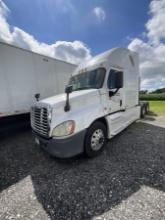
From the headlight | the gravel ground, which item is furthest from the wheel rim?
the headlight

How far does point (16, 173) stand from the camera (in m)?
3.27

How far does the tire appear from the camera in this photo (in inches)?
136

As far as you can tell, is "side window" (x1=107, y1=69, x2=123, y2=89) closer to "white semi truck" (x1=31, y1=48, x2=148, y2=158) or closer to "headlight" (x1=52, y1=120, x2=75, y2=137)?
"white semi truck" (x1=31, y1=48, x2=148, y2=158)

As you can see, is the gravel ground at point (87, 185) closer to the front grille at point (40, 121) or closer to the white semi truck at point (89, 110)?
the white semi truck at point (89, 110)

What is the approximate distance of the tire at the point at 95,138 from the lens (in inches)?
136

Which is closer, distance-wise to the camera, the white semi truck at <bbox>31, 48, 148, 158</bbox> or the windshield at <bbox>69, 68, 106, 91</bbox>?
the white semi truck at <bbox>31, 48, 148, 158</bbox>

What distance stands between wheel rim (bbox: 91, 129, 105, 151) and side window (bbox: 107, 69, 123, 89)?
4.90ft

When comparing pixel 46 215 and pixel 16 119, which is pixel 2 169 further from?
pixel 16 119

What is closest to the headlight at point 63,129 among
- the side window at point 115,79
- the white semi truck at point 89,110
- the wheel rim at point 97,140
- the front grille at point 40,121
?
the white semi truck at point 89,110

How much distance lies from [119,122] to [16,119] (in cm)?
454

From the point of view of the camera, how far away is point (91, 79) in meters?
4.11

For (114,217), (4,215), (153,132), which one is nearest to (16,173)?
(4,215)

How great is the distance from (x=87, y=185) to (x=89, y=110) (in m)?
1.78

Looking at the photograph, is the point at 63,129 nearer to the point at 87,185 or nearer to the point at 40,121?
the point at 40,121
